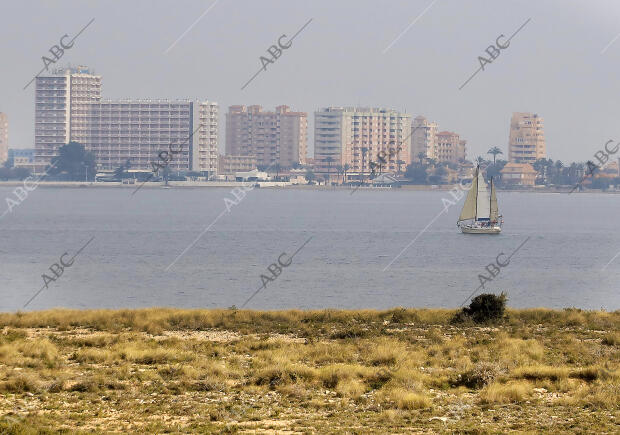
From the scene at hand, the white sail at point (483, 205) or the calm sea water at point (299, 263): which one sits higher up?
the white sail at point (483, 205)

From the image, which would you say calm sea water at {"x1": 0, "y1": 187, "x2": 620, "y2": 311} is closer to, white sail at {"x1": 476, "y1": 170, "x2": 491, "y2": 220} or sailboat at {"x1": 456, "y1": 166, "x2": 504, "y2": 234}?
sailboat at {"x1": 456, "y1": 166, "x2": 504, "y2": 234}

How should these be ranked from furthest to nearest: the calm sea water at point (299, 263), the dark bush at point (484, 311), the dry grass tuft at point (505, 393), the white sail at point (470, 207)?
the white sail at point (470, 207), the calm sea water at point (299, 263), the dark bush at point (484, 311), the dry grass tuft at point (505, 393)

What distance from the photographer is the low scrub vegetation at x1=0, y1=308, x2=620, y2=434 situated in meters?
17.5

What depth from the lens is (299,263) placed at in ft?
276

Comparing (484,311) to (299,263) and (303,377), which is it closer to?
(303,377)

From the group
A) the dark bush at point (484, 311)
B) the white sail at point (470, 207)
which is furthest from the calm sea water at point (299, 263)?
the dark bush at point (484, 311)

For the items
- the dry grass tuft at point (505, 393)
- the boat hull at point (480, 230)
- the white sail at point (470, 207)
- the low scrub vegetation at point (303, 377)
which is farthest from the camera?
the white sail at point (470, 207)

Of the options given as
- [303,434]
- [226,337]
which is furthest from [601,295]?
[303,434]

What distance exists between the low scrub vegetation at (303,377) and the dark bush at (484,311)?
1.34m

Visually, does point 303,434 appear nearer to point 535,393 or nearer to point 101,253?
point 535,393

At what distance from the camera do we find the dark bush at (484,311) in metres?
33.6

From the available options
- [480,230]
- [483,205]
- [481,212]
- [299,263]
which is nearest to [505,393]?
[299,263]

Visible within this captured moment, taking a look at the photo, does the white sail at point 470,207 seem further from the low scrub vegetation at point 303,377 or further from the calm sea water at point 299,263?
the low scrub vegetation at point 303,377

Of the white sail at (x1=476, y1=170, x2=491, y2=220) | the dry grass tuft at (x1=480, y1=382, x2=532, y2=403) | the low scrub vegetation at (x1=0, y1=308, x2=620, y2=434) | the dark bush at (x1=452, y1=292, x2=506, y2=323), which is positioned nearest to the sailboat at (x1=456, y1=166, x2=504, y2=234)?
the white sail at (x1=476, y1=170, x2=491, y2=220)
